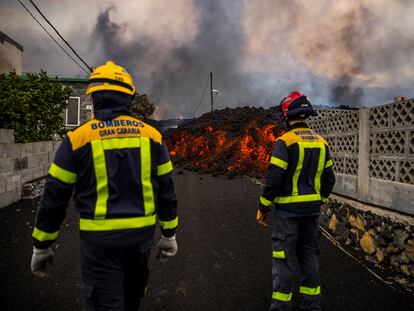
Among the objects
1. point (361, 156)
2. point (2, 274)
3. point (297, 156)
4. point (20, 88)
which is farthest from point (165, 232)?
point (20, 88)

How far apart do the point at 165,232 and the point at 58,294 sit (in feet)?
7.00

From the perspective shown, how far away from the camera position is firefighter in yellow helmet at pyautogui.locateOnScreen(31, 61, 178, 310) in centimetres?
202

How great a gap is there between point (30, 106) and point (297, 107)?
8.13 m

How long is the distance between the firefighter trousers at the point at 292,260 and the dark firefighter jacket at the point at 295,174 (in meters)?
0.13

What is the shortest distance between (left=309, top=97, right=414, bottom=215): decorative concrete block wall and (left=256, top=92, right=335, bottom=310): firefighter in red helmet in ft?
7.02

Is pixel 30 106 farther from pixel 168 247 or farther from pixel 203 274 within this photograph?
pixel 168 247

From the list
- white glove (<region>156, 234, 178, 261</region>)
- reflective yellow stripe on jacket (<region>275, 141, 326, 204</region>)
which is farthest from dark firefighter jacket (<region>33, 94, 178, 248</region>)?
reflective yellow stripe on jacket (<region>275, 141, 326, 204</region>)

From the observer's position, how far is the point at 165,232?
2482 millimetres

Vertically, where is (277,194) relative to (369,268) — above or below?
above

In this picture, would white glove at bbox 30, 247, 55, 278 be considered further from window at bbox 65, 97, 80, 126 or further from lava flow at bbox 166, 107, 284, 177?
window at bbox 65, 97, 80, 126

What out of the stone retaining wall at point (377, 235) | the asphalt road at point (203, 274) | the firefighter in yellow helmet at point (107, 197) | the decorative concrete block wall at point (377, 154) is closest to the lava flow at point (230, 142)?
the decorative concrete block wall at point (377, 154)

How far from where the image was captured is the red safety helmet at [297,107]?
10.4 feet

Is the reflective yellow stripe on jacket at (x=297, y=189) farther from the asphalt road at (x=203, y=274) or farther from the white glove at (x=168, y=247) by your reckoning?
the asphalt road at (x=203, y=274)

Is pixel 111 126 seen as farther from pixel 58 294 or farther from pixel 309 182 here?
pixel 58 294
